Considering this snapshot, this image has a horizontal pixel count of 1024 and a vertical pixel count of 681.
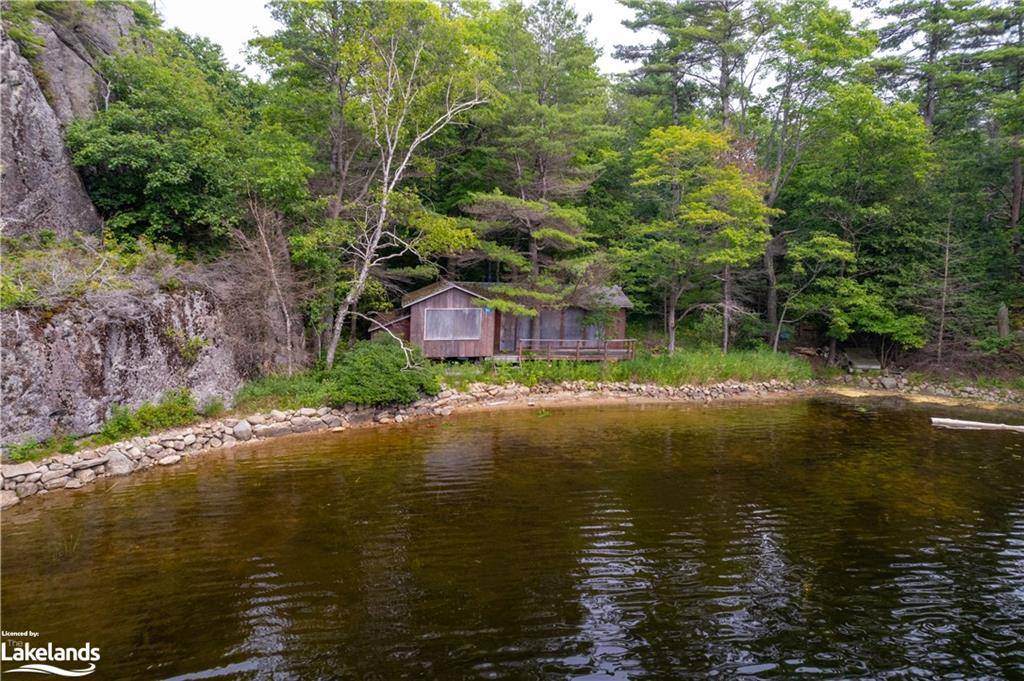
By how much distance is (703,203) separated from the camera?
2138cm

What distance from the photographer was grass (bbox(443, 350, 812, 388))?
20000 millimetres

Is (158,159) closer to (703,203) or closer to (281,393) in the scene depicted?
(281,393)

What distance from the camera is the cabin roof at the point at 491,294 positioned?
20.5 m

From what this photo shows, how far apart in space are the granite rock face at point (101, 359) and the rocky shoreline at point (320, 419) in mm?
919

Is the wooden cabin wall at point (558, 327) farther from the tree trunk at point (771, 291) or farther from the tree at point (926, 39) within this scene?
the tree at point (926, 39)

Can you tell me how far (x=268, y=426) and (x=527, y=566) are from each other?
9274 millimetres

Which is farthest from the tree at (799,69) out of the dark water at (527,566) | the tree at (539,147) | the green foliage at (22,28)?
the green foliage at (22,28)

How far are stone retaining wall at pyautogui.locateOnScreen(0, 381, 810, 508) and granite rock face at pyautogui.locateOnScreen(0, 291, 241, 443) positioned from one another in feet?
2.86

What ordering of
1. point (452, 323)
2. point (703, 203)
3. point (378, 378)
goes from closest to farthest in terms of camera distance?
1. point (378, 378)
2. point (452, 323)
3. point (703, 203)

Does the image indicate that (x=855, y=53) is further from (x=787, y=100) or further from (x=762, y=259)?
(x=762, y=259)

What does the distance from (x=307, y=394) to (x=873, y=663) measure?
14.1 meters

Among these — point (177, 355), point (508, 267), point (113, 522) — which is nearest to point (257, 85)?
point (508, 267)

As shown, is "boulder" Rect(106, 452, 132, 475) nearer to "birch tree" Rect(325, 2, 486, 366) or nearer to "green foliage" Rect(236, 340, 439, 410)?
"green foliage" Rect(236, 340, 439, 410)

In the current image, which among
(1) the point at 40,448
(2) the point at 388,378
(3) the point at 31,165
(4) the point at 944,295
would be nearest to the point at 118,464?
(1) the point at 40,448
